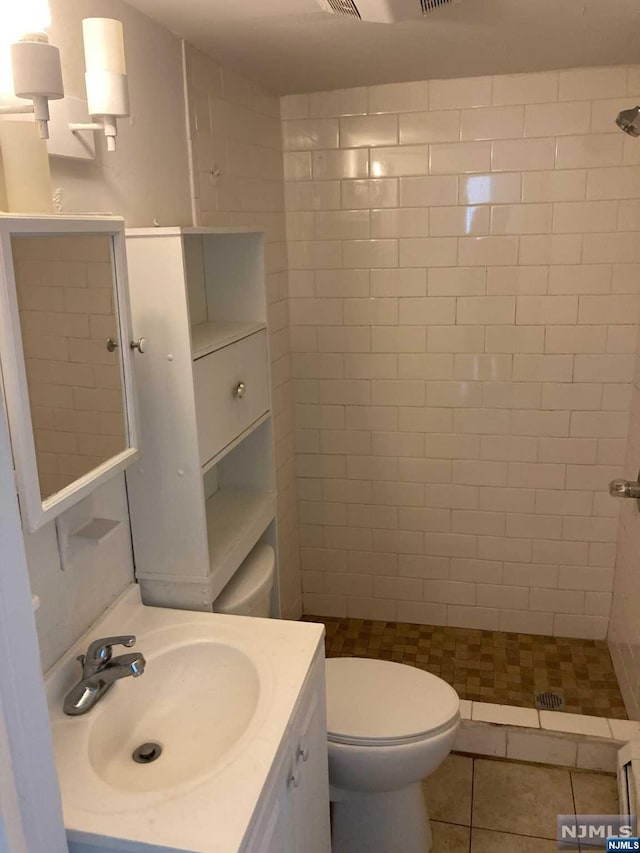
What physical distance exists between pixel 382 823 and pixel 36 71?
1982 mm

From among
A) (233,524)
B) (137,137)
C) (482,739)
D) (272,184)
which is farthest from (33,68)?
(482,739)

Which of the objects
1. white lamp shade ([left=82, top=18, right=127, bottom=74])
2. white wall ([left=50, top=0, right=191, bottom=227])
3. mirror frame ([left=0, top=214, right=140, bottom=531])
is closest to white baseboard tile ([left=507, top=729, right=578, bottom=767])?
mirror frame ([left=0, top=214, right=140, bottom=531])

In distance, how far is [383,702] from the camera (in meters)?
1.95

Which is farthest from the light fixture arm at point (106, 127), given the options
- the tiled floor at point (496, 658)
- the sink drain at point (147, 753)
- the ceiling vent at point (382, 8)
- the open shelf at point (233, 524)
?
the tiled floor at point (496, 658)

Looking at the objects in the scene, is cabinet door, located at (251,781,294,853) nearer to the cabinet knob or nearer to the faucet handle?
the faucet handle

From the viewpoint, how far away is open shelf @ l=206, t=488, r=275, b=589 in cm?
177

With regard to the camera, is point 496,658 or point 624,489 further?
point 496,658

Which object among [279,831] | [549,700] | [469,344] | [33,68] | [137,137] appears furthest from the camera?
[469,344]

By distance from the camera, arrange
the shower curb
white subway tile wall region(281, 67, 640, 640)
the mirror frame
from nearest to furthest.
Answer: the mirror frame → the shower curb → white subway tile wall region(281, 67, 640, 640)

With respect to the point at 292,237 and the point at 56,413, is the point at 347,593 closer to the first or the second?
the point at 292,237

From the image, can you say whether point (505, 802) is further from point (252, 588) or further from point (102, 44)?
point (102, 44)

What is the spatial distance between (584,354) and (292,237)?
121 centimetres

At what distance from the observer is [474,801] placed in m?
2.20

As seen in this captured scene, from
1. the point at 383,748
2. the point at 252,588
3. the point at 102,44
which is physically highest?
the point at 102,44
